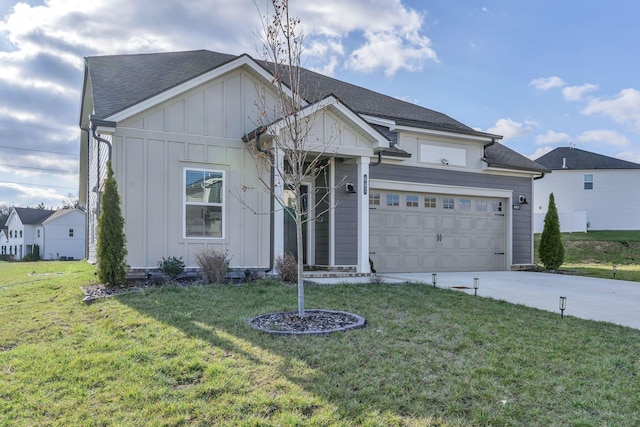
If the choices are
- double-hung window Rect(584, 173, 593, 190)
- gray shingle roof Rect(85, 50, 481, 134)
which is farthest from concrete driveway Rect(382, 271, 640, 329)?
double-hung window Rect(584, 173, 593, 190)

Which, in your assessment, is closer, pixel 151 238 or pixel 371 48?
pixel 151 238

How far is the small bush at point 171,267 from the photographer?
8.20m

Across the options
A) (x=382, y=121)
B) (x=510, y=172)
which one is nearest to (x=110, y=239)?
(x=382, y=121)

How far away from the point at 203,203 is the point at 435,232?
6930 mm

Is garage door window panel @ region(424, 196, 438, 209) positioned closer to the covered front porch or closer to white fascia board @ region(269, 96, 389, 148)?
the covered front porch

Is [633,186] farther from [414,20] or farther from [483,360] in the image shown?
[483,360]

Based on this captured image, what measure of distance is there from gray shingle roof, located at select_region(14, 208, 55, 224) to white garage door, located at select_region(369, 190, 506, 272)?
41.9 metres

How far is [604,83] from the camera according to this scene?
57.2ft

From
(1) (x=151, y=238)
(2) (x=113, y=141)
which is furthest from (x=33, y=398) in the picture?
(2) (x=113, y=141)

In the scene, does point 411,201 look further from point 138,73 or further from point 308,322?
point 138,73

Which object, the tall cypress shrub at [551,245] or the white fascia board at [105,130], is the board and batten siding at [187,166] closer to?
the white fascia board at [105,130]

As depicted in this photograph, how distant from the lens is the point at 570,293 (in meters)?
8.47

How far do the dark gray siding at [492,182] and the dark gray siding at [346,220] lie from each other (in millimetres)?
930

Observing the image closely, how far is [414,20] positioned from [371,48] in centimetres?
140
